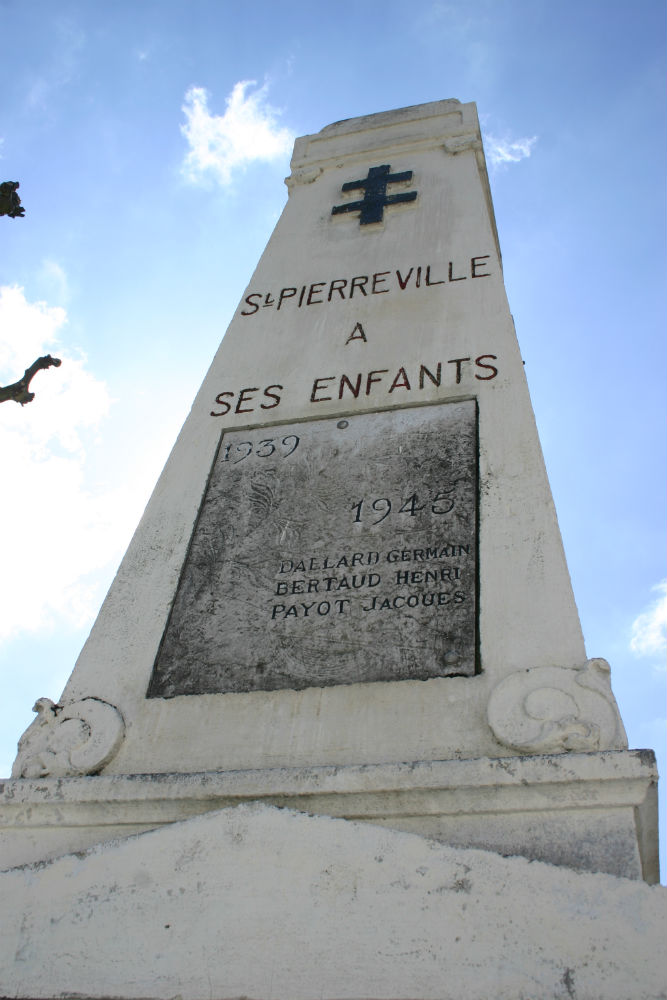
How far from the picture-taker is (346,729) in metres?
4.21

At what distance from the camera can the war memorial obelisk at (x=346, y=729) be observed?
10.8ft

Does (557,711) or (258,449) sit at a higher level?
(258,449)

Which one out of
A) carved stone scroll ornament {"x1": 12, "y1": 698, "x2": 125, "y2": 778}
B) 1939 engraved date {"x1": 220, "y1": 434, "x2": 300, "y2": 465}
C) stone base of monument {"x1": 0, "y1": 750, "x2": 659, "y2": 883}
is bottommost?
stone base of monument {"x1": 0, "y1": 750, "x2": 659, "y2": 883}

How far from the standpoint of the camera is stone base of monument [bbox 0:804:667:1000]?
311 cm

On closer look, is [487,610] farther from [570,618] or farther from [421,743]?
[421,743]

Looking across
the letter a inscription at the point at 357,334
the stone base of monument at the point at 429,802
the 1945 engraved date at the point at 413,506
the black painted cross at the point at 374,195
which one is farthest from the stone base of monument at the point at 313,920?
the black painted cross at the point at 374,195

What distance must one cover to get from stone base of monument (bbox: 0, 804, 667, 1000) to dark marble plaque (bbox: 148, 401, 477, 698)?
38.1 inches

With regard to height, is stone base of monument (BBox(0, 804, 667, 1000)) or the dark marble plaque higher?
the dark marble plaque

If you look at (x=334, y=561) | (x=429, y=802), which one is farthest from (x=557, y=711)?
(x=334, y=561)

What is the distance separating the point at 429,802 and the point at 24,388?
3205 mm

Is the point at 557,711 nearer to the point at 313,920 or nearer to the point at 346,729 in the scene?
the point at 346,729

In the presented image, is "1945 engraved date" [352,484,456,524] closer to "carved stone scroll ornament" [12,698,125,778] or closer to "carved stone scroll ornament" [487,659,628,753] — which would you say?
"carved stone scroll ornament" [487,659,628,753]

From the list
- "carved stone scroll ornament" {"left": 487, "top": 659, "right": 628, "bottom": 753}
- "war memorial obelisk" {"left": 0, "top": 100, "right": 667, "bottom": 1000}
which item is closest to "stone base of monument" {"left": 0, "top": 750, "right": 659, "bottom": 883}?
"war memorial obelisk" {"left": 0, "top": 100, "right": 667, "bottom": 1000}

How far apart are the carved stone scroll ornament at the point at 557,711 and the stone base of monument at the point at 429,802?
5.6 inches
